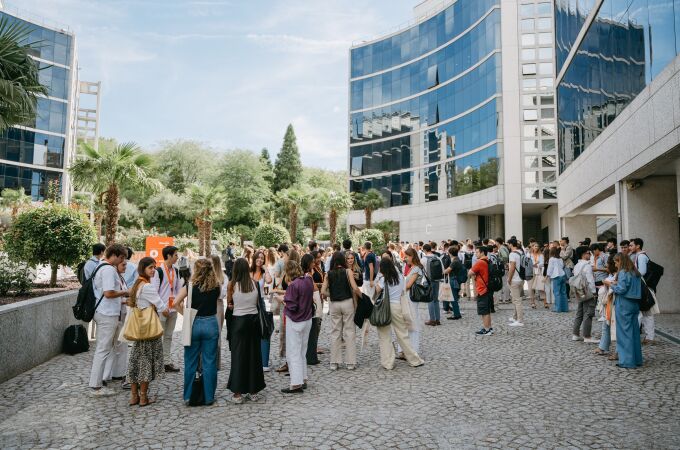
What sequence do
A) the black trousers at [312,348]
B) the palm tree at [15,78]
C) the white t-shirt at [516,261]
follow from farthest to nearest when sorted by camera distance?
the white t-shirt at [516,261] → the palm tree at [15,78] → the black trousers at [312,348]

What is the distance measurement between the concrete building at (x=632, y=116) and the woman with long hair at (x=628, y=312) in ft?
12.6

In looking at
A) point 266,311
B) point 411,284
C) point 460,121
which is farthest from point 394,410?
point 460,121

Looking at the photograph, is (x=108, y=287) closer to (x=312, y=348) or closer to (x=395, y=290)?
(x=312, y=348)

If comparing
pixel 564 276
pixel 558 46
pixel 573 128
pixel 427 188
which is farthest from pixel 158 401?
pixel 427 188

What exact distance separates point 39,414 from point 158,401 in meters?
1.27

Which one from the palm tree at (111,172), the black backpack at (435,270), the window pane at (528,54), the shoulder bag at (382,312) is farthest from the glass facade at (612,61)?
the window pane at (528,54)

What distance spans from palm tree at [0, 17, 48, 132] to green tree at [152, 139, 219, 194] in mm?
52124

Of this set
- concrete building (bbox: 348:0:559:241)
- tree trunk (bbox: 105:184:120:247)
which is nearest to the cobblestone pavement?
tree trunk (bbox: 105:184:120:247)

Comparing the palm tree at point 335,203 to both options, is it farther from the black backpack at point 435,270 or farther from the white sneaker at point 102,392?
the white sneaker at point 102,392

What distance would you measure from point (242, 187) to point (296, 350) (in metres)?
53.8

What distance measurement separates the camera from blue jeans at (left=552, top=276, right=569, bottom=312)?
43.5 ft

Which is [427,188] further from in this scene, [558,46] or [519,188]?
[558,46]

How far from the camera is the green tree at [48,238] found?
Result: 37.0 feet

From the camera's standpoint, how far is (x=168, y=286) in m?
7.09
